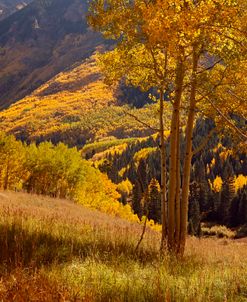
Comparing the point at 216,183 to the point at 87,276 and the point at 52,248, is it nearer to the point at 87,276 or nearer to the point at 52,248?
the point at 52,248

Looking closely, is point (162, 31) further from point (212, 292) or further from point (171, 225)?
point (171, 225)

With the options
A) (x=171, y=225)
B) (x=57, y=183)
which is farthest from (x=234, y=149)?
(x=57, y=183)

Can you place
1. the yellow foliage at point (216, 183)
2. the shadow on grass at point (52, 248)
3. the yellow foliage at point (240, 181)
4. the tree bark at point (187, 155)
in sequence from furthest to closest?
the yellow foliage at point (216, 183), the yellow foliage at point (240, 181), the tree bark at point (187, 155), the shadow on grass at point (52, 248)

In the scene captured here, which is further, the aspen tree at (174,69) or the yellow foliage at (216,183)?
the yellow foliage at (216,183)

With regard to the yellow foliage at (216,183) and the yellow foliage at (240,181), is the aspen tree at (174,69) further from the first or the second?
the yellow foliage at (216,183)

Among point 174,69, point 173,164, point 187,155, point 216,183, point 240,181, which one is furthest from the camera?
point 216,183

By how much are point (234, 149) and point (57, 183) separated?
64466mm

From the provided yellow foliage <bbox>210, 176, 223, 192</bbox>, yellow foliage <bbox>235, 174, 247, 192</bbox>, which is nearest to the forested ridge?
yellow foliage <bbox>235, 174, 247, 192</bbox>

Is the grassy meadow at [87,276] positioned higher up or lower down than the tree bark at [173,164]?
lower down

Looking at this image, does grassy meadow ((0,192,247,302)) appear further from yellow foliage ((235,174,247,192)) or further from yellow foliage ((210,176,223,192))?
yellow foliage ((210,176,223,192))

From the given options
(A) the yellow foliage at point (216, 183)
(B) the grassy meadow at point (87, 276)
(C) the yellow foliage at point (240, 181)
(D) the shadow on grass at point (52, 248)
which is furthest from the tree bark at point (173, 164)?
(A) the yellow foliage at point (216, 183)

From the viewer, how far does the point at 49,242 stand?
8.70 m

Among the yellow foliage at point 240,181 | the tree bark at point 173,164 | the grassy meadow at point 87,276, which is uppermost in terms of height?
the yellow foliage at point 240,181

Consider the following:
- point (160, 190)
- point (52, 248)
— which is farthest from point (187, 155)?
point (52, 248)
